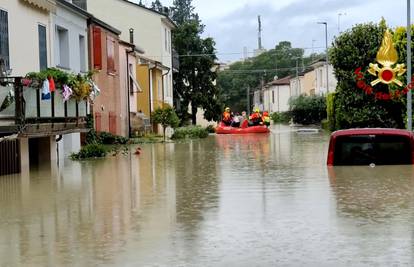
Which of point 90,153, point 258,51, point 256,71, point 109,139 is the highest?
point 258,51

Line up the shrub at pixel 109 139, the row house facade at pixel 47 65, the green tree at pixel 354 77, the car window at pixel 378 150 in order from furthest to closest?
the green tree at pixel 354 77, the shrub at pixel 109 139, the row house facade at pixel 47 65, the car window at pixel 378 150

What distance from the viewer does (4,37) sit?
2189 cm

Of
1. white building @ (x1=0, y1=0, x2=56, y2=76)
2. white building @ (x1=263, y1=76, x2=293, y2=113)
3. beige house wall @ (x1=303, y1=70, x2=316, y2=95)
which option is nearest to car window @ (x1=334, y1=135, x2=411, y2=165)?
white building @ (x1=0, y1=0, x2=56, y2=76)

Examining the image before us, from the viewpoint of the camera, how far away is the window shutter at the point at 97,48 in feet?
Result: 112

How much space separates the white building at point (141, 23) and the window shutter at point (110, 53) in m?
17.6

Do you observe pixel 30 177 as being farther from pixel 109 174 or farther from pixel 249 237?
pixel 249 237

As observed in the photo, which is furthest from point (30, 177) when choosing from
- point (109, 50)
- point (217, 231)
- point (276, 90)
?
point (276, 90)

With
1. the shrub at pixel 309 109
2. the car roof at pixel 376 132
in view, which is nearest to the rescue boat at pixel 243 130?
the shrub at pixel 309 109

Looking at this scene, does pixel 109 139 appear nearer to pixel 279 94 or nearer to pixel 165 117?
pixel 165 117

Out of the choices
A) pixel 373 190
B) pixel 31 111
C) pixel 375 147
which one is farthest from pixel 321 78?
pixel 373 190

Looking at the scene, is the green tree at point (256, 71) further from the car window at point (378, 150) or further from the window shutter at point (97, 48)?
the car window at point (378, 150)

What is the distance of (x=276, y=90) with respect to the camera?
389ft

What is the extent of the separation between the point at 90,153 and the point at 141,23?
1236 inches

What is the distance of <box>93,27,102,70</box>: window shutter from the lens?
1343 inches
